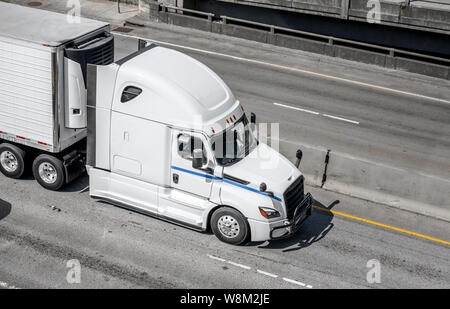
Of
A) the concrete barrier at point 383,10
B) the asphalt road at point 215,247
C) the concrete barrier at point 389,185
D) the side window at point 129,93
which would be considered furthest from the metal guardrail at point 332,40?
the side window at point 129,93

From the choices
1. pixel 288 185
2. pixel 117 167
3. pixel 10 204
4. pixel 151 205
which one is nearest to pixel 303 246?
pixel 288 185

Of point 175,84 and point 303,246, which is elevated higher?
point 175,84

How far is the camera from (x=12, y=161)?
15.8 metres

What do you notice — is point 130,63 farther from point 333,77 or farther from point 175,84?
point 333,77

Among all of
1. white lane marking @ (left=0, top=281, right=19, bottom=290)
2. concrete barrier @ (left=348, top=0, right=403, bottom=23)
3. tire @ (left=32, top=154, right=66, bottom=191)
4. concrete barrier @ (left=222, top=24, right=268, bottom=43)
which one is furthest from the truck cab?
concrete barrier @ (left=348, top=0, right=403, bottom=23)

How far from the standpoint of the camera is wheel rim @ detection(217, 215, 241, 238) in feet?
44.8

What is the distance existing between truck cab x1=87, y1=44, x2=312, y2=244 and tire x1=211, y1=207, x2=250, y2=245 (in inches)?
1.0

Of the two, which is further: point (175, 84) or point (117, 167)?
point (117, 167)

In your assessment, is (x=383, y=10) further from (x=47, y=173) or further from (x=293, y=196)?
(x=47, y=173)

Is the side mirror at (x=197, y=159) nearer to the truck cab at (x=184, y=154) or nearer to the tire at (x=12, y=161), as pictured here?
the truck cab at (x=184, y=154)
